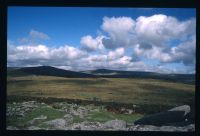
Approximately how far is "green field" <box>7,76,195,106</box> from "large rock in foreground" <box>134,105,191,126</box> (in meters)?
0.11

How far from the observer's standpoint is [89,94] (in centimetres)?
565

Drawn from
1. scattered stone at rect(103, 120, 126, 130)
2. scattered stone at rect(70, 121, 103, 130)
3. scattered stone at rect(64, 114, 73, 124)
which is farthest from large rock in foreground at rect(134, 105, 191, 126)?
scattered stone at rect(64, 114, 73, 124)

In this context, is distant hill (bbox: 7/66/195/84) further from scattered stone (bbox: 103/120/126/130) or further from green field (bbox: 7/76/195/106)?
scattered stone (bbox: 103/120/126/130)

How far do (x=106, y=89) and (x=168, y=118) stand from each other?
0.94 m

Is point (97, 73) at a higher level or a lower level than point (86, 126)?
higher

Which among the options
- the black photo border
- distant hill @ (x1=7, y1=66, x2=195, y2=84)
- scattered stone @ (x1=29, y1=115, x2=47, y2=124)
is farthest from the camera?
distant hill @ (x1=7, y1=66, x2=195, y2=84)

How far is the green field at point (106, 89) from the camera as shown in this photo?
18.3 ft

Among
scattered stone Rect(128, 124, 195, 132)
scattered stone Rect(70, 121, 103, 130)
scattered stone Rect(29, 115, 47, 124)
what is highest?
scattered stone Rect(29, 115, 47, 124)

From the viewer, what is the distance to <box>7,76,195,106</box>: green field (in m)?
5.59

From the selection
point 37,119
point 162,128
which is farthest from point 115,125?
point 37,119

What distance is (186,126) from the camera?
18.0 feet

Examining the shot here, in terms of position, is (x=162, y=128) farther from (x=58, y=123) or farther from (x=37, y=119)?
(x=37, y=119)
